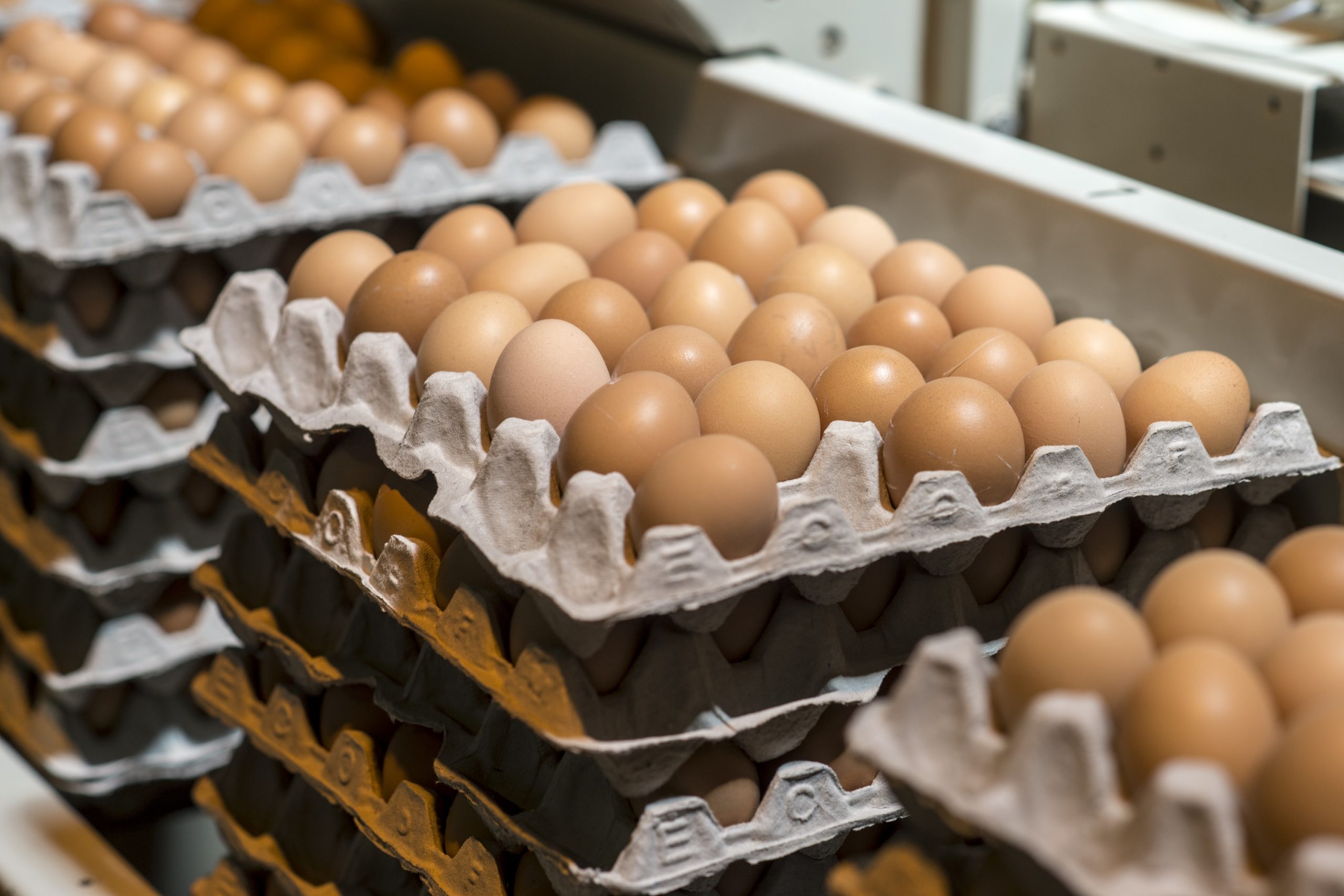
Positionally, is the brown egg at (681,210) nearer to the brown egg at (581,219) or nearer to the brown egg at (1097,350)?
the brown egg at (581,219)

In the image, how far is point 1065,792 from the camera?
2.57ft

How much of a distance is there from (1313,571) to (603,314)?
67cm

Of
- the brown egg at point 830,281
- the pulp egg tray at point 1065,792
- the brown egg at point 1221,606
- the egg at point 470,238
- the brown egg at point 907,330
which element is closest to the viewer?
the pulp egg tray at point 1065,792

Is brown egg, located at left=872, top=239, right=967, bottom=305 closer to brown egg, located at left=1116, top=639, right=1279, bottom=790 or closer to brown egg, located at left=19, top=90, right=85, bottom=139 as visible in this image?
brown egg, located at left=1116, top=639, right=1279, bottom=790

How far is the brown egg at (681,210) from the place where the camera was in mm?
1695

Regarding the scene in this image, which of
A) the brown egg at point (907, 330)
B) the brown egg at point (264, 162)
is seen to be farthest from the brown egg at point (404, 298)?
the brown egg at point (264, 162)

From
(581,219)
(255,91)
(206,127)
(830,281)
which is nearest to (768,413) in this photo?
(830,281)

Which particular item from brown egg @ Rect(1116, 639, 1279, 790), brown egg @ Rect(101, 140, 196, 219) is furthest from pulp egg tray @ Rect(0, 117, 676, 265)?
brown egg @ Rect(1116, 639, 1279, 790)

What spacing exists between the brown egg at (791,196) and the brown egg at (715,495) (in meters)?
0.72

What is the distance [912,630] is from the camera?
119cm

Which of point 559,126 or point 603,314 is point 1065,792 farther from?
point 559,126

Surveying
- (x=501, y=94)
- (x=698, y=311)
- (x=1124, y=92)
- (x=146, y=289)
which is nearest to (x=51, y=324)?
(x=146, y=289)

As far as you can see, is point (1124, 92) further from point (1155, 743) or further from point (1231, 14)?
point (1155, 743)

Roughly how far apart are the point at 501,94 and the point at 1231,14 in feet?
3.40
